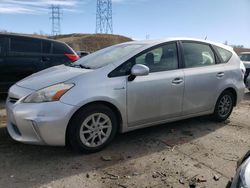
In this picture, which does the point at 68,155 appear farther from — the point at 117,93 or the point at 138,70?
the point at 138,70

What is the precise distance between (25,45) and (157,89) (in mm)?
4296

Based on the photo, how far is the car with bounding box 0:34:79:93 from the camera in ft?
23.9

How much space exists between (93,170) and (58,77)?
1355 mm

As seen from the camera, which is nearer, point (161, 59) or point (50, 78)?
point (50, 78)

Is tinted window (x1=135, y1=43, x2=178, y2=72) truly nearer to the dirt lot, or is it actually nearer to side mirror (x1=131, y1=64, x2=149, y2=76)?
side mirror (x1=131, y1=64, x2=149, y2=76)

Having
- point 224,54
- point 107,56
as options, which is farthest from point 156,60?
point 224,54

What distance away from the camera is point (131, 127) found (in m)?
4.61

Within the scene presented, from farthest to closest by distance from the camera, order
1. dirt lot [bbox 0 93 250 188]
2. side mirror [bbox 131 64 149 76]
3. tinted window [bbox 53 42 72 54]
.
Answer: tinted window [bbox 53 42 72 54], side mirror [bbox 131 64 149 76], dirt lot [bbox 0 93 250 188]

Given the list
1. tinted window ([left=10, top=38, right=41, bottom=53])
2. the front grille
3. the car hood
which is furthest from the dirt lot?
tinted window ([left=10, top=38, right=41, bottom=53])

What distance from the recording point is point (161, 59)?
489 centimetres

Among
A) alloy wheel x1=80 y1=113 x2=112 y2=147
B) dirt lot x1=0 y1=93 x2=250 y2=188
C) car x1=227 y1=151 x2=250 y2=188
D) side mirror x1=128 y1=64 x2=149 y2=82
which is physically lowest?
dirt lot x1=0 y1=93 x2=250 y2=188

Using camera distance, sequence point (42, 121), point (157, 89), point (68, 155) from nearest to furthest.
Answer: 1. point (42, 121)
2. point (68, 155)
3. point (157, 89)

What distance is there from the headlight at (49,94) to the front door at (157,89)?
93 cm

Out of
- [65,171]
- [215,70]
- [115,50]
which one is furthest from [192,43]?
[65,171]
